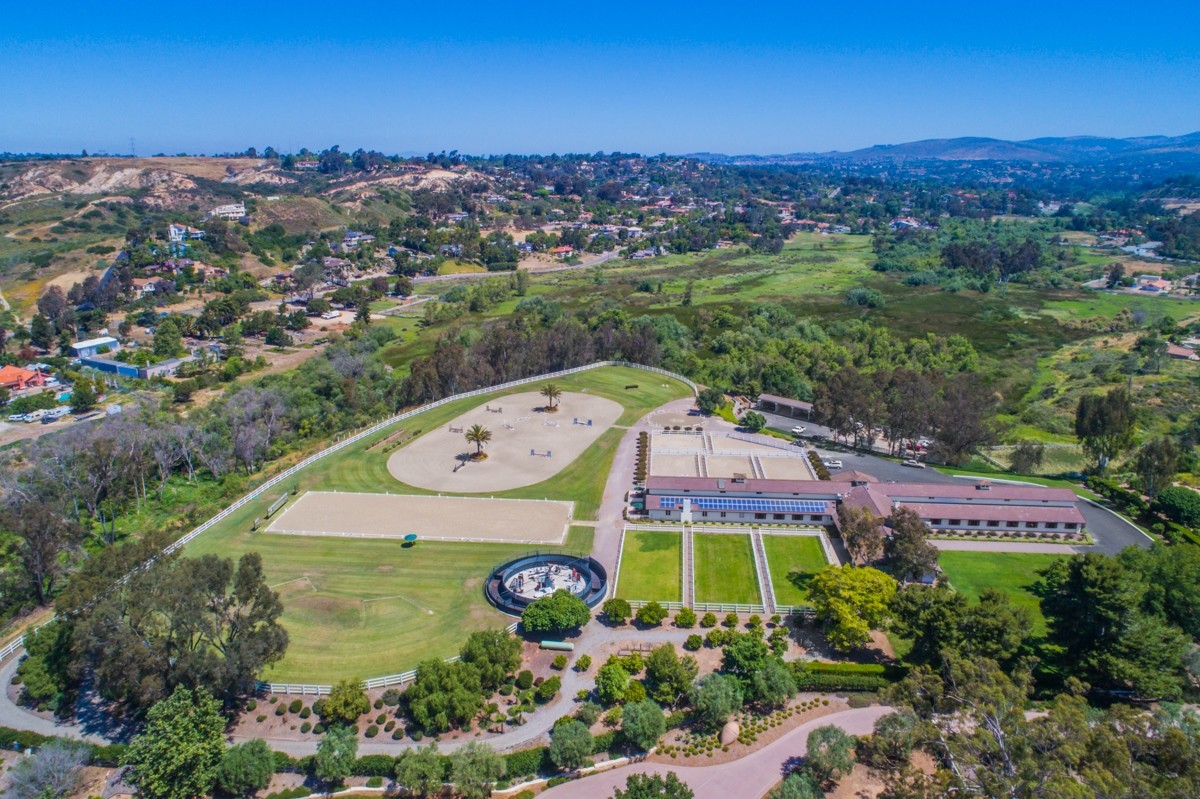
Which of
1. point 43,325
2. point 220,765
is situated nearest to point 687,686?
point 220,765

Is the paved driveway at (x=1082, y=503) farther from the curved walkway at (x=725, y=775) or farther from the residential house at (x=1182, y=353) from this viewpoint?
the residential house at (x=1182, y=353)

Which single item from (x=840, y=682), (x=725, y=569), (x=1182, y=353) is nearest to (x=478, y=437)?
(x=725, y=569)

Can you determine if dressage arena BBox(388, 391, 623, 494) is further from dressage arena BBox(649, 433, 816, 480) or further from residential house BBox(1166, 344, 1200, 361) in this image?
residential house BBox(1166, 344, 1200, 361)

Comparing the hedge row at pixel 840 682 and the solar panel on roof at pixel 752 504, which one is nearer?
the hedge row at pixel 840 682

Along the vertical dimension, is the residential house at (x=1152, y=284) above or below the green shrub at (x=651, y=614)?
above

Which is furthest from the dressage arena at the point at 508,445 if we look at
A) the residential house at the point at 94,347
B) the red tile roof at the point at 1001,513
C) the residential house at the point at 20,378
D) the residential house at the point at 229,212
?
the residential house at the point at 229,212

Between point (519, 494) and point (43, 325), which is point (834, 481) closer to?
point (519, 494)

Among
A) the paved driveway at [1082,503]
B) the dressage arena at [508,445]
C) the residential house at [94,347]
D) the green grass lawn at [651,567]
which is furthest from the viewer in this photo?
the residential house at [94,347]

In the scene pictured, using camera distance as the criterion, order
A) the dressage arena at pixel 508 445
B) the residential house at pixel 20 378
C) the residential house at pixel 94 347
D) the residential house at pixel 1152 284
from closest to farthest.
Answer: the dressage arena at pixel 508 445
the residential house at pixel 20 378
the residential house at pixel 94 347
the residential house at pixel 1152 284
